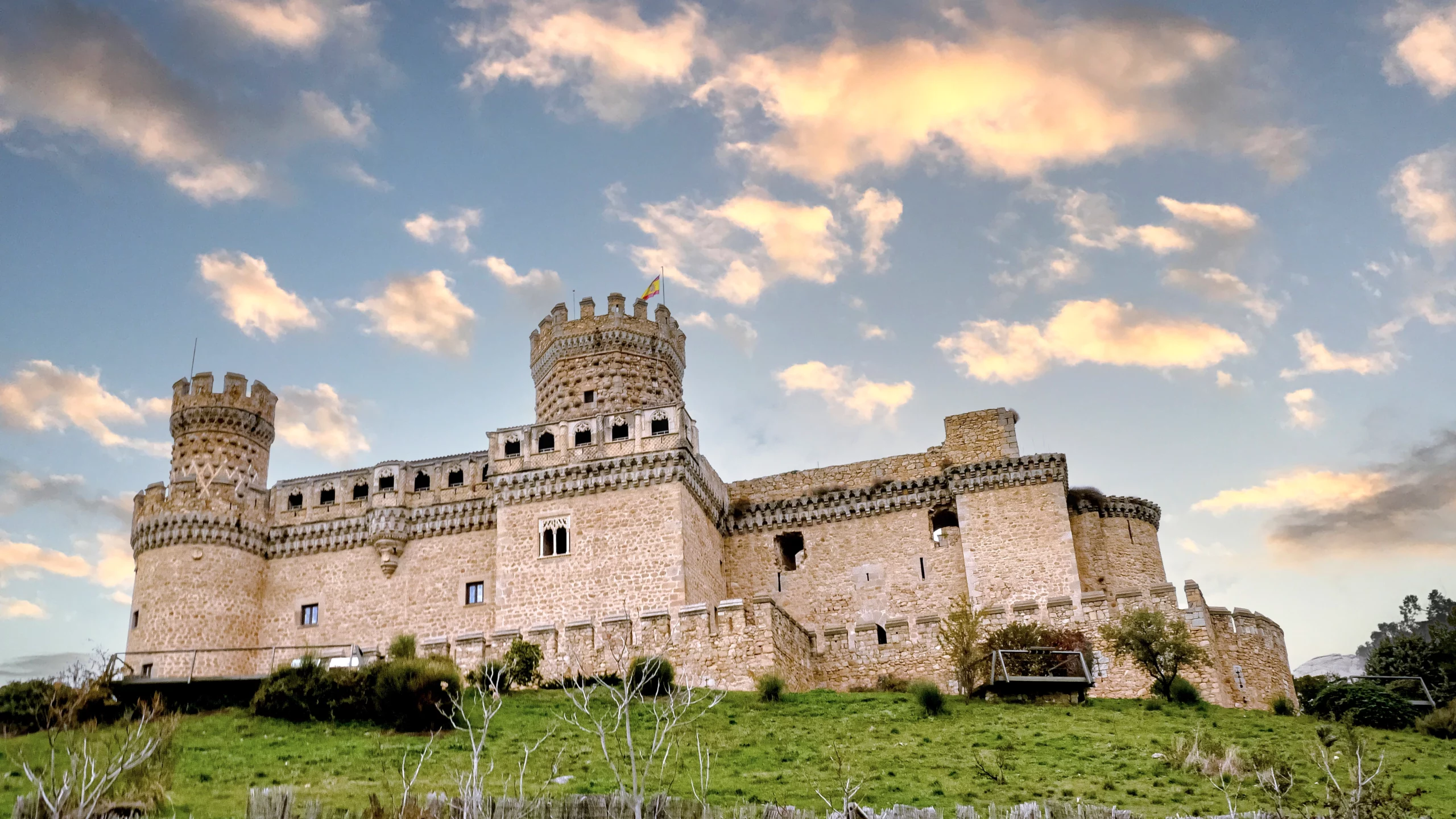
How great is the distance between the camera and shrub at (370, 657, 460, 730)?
72.3ft

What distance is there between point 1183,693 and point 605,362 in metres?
18.8

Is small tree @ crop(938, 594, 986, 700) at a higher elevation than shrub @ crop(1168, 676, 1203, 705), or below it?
higher

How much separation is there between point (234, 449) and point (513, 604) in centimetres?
1109

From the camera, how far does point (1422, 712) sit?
24.0 m

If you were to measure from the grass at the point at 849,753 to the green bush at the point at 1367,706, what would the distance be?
642 mm

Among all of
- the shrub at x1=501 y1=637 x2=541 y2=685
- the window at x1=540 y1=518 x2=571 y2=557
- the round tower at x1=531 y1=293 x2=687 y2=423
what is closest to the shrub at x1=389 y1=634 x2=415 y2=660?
the shrub at x1=501 y1=637 x2=541 y2=685

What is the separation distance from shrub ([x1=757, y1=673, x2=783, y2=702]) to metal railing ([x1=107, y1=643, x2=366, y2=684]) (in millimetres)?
10609

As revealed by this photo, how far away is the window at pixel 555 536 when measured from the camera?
3084 cm

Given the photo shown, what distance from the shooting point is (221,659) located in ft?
107

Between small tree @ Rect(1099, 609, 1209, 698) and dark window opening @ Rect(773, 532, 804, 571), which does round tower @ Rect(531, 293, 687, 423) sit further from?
small tree @ Rect(1099, 609, 1209, 698)

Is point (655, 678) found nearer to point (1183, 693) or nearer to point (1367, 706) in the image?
point (1183, 693)

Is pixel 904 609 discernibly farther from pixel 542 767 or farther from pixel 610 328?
pixel 542 767

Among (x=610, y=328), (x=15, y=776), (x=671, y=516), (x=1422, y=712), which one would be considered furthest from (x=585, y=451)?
(x=1422, y=712)

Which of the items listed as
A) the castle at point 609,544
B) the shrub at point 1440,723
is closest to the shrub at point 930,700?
the castle at point 609,544
